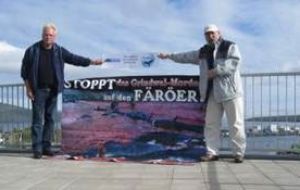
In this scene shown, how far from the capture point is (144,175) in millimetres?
8438

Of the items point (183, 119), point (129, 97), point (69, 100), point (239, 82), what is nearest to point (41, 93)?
point (69, 100)

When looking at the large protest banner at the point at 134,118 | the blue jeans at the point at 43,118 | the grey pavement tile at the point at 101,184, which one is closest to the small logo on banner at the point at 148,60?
the large protest banner at the point at 134,118

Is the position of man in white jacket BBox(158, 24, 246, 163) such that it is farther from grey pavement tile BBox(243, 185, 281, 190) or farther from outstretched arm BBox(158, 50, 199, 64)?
grey pavement tile BBox(243, 185, 281, 190)

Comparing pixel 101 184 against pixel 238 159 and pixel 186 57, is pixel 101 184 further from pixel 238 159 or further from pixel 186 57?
pixel 186 57

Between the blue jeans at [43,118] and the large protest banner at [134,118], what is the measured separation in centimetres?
30

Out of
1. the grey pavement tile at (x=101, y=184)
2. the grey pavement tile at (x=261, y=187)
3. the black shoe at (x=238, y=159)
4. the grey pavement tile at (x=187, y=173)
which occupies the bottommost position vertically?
the grey pavement tile at (x=101, y=184)

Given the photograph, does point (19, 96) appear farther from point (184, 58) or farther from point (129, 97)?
point (184, 58)

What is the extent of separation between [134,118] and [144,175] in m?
2.44

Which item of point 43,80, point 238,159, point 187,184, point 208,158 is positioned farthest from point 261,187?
point 43,80

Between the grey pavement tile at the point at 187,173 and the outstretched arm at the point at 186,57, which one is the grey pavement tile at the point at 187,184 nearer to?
the grey pavement tile at the point at 187,173

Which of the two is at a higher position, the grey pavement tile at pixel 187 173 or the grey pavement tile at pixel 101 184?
the grey pavement tile at pixel 187 173

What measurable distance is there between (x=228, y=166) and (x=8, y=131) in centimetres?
490

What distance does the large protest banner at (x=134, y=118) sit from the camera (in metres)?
10.6

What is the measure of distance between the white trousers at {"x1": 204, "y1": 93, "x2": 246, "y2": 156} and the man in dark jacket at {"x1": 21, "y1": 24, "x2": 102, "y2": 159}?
7.72 feet
